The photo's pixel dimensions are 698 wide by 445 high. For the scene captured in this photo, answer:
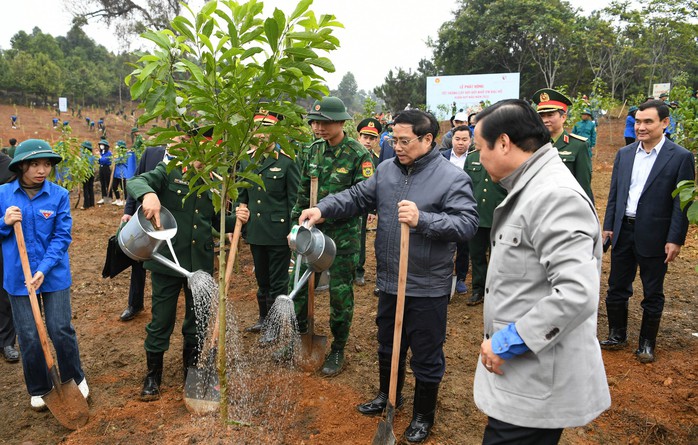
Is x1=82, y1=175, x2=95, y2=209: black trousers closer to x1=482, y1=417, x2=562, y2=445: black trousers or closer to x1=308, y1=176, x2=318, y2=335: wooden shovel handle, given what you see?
x1=308, y1=176, x2=318, y2=335: wooden shovel handle

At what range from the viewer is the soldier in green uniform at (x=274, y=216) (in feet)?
14.6

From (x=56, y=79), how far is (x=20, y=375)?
3813 cm

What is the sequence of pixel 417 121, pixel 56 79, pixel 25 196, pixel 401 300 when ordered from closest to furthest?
pixel 401 300, pixel 417 121, pixel 25 196, pixel 56 79

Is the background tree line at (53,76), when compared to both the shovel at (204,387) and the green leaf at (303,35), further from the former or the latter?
the green leaf at (303,35)

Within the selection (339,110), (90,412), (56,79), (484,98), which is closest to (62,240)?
(90,412)

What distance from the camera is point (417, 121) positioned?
9.59ft

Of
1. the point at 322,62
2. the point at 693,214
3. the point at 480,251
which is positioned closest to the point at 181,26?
the point at 322,62

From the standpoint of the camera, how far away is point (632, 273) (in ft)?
13.8

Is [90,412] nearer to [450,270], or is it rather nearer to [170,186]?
[170,186]

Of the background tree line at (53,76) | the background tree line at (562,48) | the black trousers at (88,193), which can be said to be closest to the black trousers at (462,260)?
the black trousers at (88,193)

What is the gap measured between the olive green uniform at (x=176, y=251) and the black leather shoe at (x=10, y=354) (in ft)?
5.72

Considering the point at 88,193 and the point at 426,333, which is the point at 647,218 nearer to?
the point at 426,333

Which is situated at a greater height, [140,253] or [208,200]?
[208,200]

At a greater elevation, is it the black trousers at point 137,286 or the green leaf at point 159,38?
the green leaf at point 159,38
